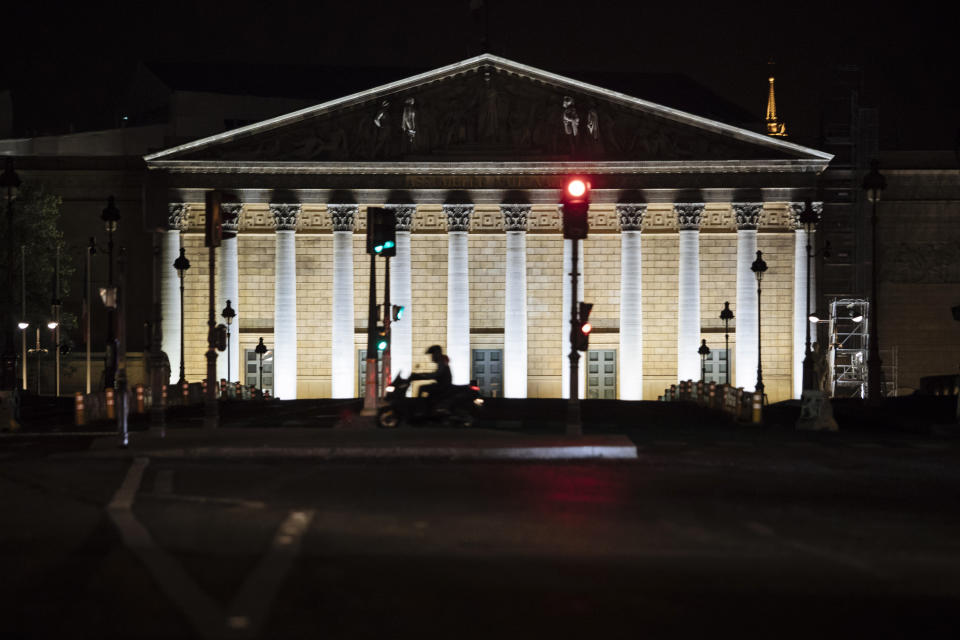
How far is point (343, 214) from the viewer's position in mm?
70625

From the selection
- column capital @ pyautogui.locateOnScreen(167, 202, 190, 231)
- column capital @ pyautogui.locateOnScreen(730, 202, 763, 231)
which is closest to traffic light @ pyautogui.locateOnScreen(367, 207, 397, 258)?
column capital @ pyautogui.locateOnScreen(167, 202, 190, 231)

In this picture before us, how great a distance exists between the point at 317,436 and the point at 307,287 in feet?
142

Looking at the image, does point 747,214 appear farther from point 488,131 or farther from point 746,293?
point 488,131

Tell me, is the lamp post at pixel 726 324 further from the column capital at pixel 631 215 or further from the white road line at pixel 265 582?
the white road line at pixel 265 582

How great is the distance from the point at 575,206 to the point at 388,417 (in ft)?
23.4

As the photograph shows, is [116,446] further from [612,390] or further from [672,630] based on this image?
[612,390]

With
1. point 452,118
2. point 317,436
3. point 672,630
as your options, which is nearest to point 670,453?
point 317,436

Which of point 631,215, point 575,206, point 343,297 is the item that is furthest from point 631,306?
point 575,206

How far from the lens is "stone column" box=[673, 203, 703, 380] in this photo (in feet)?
231

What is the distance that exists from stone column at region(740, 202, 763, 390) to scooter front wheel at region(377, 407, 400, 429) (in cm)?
3920

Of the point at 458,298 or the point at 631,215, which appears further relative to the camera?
the point at 458,298

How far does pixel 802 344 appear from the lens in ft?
230

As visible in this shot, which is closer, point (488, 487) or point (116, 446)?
point (488, 487)

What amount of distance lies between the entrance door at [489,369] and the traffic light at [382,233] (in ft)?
126
